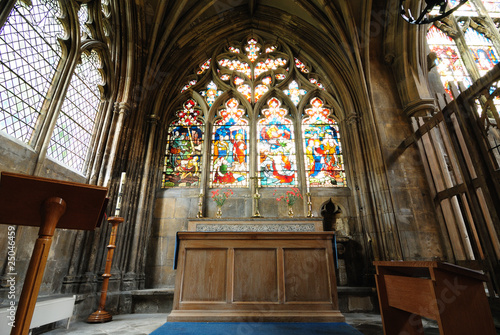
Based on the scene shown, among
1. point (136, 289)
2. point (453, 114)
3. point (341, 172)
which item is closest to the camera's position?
point (453, 114)

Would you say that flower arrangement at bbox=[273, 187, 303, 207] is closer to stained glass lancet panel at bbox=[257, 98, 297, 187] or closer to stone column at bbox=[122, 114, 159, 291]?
stained glass lancet panel at bbox=[257, 98, 297, 187]

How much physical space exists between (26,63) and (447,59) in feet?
35.8

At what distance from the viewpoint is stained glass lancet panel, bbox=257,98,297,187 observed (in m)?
7.33

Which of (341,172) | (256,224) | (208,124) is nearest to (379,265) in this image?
(256,224)

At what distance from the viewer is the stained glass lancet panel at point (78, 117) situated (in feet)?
16.6

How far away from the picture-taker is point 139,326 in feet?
13.4

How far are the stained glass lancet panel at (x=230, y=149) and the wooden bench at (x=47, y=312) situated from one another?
4095 millimetres

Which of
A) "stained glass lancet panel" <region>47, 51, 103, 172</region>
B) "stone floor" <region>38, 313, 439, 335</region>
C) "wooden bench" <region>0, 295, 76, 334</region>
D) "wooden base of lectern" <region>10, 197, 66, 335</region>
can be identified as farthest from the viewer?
"stained glass lancet panel" <region>47, 51, 103, 172</region>

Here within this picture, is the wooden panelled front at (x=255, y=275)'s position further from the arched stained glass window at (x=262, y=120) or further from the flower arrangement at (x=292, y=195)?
the arched stained glass window at (x=262, y=120)

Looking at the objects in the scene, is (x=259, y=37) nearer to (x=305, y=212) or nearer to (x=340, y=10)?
(x=340, y=10)

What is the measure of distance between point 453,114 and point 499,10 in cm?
807

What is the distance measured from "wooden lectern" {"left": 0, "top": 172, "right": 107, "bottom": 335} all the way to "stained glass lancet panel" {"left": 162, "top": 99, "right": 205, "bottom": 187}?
534cm

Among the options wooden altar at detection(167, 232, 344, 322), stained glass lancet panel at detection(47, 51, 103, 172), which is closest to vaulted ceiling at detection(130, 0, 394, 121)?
stained glass lancet panel at detection(47, 51, 103, 172)

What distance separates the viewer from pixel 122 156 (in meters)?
6.30
